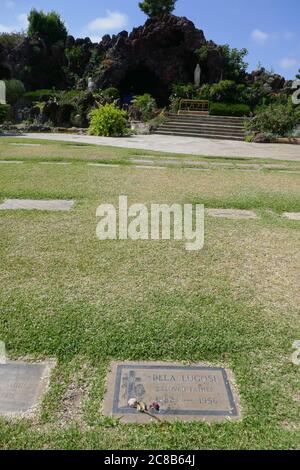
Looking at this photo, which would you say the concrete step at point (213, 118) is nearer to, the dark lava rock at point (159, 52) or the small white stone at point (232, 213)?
the dark lava rock at point (159, 52)

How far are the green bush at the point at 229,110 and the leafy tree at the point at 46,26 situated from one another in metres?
18.0

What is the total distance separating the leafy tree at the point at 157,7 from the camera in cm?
3447

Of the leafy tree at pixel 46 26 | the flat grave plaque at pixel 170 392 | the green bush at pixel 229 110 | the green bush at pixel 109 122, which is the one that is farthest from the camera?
the leafy tree at pixel 46 26

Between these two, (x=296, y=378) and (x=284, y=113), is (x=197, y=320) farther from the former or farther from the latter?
(x=284, y=113)

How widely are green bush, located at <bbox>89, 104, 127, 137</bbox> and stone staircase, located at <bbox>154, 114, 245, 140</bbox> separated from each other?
10.3 feet

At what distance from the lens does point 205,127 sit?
68.6ft

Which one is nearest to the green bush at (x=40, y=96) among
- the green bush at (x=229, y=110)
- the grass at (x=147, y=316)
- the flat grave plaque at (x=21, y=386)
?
the green bush at (x=229, y=110)

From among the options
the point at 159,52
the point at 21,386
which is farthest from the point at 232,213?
the point at 159,52

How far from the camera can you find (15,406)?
2.12m

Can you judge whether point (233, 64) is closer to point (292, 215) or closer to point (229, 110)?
point (229, 110)

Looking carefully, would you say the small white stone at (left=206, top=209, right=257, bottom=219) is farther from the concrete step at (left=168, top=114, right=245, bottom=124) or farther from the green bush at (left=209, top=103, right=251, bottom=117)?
the green bush at (left=209, top=103, right=251, bottom=117)

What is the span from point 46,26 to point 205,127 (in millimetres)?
21827

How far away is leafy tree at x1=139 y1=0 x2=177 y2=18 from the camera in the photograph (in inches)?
1357

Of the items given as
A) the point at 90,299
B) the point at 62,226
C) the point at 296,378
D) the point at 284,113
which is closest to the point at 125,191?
the point at 62,226
